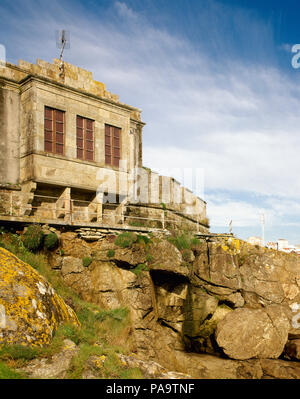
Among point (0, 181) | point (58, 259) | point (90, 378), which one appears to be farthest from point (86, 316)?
point (0, 181)

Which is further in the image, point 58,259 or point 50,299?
point 58,259

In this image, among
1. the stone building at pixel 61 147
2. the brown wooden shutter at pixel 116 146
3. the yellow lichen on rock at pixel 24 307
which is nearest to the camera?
the yellow lichen on rock at pixel 24 307

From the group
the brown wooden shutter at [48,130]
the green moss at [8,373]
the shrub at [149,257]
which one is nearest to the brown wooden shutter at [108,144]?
the brown wooden shutter at [48,130]

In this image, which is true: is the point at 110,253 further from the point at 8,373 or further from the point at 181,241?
the point at 8,373

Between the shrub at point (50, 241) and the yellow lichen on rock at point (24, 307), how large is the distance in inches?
219

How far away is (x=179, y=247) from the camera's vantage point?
17750mm

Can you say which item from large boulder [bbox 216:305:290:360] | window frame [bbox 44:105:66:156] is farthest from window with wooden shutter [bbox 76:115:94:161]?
large boulder [bbox 216:305:290:360]

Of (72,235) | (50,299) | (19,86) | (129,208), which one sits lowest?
(50,299)

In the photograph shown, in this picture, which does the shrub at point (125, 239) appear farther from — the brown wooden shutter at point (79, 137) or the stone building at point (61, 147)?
the brown wooden shutter at point (79, 137)

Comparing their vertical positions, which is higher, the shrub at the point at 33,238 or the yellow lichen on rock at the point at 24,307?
the shrub at the point at 33,238

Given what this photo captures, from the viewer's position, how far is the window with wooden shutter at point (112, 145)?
722 inches
